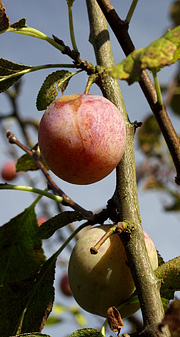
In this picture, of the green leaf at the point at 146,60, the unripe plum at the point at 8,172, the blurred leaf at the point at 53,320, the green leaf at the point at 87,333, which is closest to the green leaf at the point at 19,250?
the green leaf at the point at 87,333

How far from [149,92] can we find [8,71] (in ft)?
1.22

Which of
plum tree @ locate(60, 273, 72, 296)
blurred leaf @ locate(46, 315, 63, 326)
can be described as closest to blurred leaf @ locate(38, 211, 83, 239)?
blurred leaf @ locate(46, 315, 63, 326)

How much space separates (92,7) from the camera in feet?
3.90

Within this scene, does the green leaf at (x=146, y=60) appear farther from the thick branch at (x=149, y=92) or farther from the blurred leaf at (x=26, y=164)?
the blurred leaf at (x=26, y=164)

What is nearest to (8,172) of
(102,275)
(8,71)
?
(8,71)

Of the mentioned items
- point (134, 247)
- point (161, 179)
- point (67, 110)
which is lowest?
point (134, 247)

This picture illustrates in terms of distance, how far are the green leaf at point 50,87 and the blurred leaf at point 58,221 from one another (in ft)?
0.91

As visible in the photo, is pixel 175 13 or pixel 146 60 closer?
pixel 146 60

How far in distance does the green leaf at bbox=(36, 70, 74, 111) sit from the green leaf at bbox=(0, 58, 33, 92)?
73 mm

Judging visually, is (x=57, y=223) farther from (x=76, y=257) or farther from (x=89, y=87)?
(x=89, y=87)

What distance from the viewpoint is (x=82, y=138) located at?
91cm

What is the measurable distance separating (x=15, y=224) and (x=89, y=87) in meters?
0.57

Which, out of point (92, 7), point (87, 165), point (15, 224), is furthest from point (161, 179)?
point (87, 165)

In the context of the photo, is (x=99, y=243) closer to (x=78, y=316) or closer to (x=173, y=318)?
(x=173, y=318)
